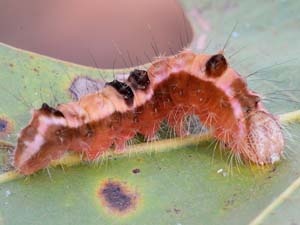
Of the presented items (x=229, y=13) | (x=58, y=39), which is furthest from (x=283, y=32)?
(x=58, y=39)

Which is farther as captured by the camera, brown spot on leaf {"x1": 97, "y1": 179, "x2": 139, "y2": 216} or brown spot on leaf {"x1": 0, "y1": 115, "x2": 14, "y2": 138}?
brown spot on leaf {"x1": 0, "y1": 115, "x2": 14, "y2": 138}

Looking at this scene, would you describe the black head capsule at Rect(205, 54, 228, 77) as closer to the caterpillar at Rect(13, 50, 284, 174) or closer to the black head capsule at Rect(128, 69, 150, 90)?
the caterpillar at Rect(13, 50, 284, 174)

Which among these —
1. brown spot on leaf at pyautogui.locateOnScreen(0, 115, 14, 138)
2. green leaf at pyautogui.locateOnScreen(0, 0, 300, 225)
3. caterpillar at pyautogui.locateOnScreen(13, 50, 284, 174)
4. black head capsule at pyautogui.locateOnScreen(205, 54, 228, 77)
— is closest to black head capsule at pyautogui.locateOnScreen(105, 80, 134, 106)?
caterpillar at pyautogui.locateOnScreen(13, 50, 284, 174)

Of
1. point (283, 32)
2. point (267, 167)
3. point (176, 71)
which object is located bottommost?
point (267, 167)

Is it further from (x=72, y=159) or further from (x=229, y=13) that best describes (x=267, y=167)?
(x=229, y=13)

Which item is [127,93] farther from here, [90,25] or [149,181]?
[90,25]

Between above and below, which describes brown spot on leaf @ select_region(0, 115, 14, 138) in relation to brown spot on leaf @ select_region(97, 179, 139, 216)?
above
